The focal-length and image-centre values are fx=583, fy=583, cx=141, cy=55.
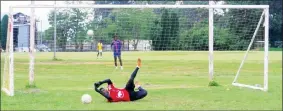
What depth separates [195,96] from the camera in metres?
16.8

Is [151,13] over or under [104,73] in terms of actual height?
over

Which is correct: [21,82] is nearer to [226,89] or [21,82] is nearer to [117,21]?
[117,21]

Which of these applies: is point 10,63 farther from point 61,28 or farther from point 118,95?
point 61,28

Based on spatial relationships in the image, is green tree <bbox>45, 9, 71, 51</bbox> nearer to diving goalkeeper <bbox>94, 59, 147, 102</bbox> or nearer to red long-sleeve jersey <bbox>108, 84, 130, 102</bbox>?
diving goalkeeper <bbox>94, 59, 147, 102</bbox>

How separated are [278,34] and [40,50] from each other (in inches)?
1986

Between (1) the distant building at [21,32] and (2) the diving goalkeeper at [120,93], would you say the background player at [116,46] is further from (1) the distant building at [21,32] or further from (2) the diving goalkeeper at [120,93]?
(2) the diving goalkeeper at [120,93]

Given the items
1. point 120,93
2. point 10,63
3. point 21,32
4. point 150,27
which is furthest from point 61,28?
point 120,93

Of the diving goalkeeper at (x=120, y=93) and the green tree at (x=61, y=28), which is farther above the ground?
the green tree at (x=61, y=28)

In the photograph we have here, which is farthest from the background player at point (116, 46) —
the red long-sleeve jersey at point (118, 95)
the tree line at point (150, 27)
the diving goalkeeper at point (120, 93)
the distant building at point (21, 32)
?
the red long-sleeve jersey at point (118, 95)

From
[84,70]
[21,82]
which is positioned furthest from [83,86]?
[84,70]

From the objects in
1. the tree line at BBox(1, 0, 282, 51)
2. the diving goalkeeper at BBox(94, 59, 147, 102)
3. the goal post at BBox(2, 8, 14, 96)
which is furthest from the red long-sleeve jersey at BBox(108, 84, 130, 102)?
the tree line at BBox(1, 0, 282, 51)

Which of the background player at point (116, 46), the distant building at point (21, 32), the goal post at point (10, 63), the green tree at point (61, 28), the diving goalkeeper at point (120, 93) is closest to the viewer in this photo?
the diving goalkeeper at point (120, 93)

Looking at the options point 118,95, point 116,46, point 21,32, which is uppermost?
point 21,32

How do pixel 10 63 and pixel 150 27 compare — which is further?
pixel 150 27
